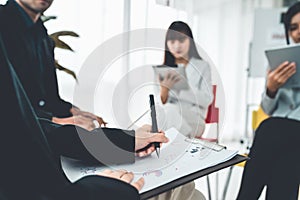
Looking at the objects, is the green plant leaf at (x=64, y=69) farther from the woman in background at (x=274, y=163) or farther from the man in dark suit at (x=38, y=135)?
the woman in background at (x=274, y=163)

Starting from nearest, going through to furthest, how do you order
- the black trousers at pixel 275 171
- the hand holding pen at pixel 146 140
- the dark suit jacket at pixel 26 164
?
the dark suit jacket at pixel 26 164 → the hand holding pen at pixel 146 140 → the black trousers at pixel 275 171

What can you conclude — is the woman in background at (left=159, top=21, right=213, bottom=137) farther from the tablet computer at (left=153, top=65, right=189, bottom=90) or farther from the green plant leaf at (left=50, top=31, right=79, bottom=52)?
the green plant leaf at (left=50, top=31, right=79, bottom=52)

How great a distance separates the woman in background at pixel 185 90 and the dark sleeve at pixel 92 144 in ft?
0.32

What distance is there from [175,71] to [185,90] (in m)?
0.06

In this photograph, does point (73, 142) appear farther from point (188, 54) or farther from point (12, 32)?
point (188, 54)

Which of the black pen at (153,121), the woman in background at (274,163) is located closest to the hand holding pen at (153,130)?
the black pen at (153,121)

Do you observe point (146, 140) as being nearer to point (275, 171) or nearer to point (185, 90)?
point (185, 90)

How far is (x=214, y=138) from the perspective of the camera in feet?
2.21

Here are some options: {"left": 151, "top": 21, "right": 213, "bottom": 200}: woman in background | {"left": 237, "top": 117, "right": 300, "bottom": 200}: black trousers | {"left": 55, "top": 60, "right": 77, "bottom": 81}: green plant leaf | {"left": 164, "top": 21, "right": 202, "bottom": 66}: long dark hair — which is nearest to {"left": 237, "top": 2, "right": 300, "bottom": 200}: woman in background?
{"left": 237, "top": 117, "right": 300, "bottom": 200}: black trousers

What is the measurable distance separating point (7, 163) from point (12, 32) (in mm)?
168

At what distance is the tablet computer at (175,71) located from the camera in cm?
64

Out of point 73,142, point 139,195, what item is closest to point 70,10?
point 73,142

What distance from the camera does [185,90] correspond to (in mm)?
730

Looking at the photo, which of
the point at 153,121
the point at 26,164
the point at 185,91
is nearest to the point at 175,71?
the point at 185,91
